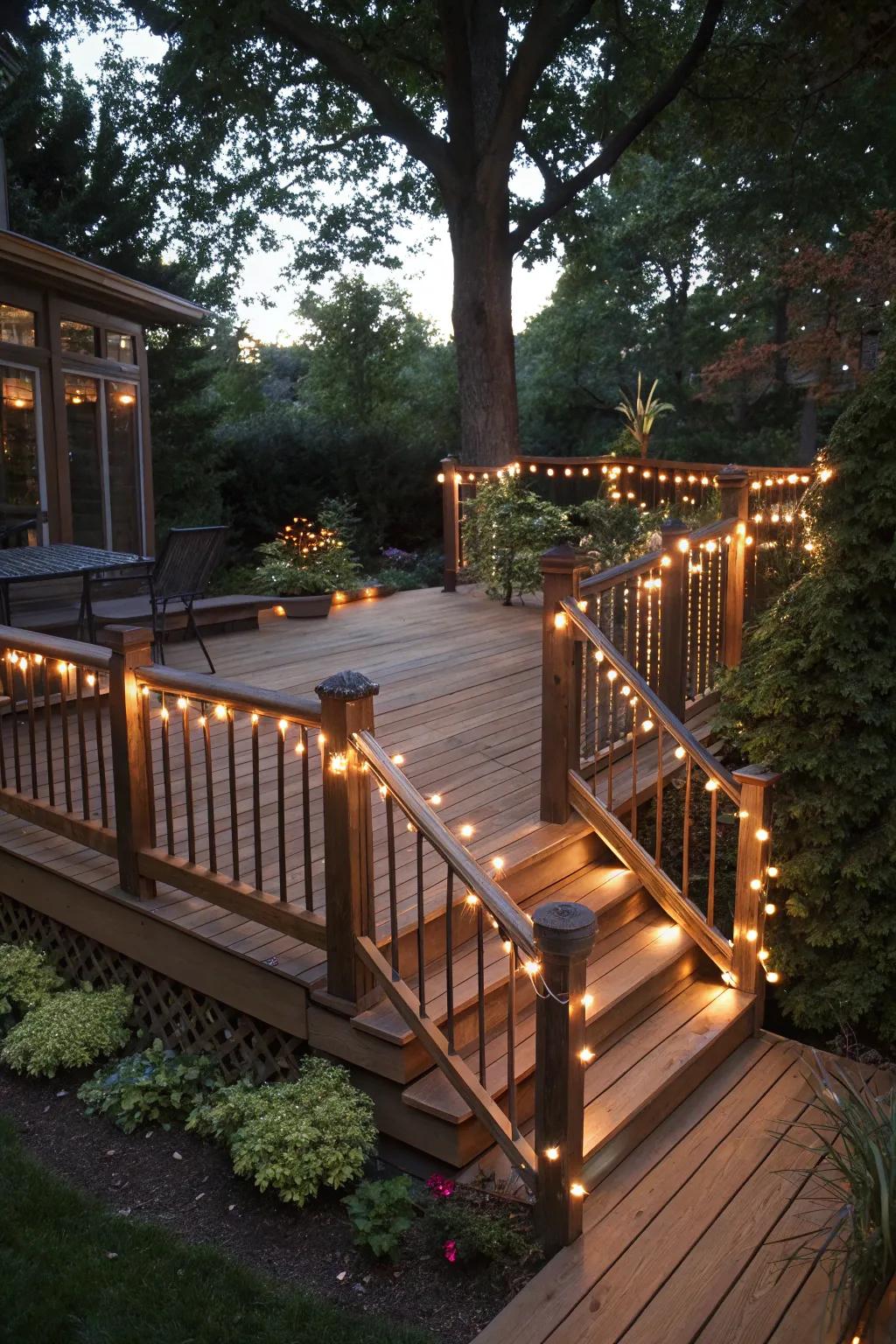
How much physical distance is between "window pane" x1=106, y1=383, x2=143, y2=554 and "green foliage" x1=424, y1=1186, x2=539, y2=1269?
6.96 meters

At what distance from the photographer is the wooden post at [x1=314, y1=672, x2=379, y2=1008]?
3.48m

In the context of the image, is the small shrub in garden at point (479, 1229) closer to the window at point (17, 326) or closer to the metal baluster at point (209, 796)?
the metal baluster at point (209, 796)

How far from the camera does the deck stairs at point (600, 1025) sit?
342cm

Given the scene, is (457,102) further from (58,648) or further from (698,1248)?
(698,1248)

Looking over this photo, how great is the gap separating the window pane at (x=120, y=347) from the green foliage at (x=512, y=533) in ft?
10.4

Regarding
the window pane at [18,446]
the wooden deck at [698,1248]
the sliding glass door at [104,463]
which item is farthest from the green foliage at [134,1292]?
the sliding glass door at [104,463]

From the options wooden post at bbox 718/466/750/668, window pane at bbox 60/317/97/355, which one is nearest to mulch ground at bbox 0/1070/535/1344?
wooden post at bbox 718/466/750/668

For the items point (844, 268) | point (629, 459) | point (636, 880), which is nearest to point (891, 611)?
point (636, 880)

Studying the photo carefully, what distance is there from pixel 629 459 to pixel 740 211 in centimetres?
1124

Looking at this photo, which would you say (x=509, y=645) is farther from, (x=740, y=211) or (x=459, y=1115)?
(x=740, y=211)

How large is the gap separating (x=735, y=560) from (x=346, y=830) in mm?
4044

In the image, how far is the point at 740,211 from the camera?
62.5 ft

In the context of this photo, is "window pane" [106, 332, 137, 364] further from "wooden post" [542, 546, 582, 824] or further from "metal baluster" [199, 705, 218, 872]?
"metal baluster" [199, 705, 218, 872]

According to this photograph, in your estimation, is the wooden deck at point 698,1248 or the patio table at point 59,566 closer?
the wooden deck at point 698,1248
